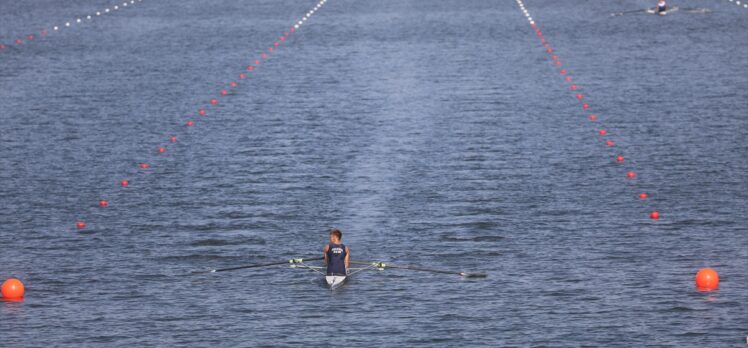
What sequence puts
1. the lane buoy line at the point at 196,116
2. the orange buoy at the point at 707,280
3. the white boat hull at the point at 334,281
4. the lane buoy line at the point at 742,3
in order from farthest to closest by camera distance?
the lane buoy line at the point at 742,3 → the lane buoy line at the point at 196,116 → the white boat hull at the point at 334,281 → the orange buoy at the point at 707,280

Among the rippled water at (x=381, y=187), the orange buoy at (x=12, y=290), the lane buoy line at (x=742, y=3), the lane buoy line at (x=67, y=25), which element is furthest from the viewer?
the lane buoy line at (x=742, y=3)

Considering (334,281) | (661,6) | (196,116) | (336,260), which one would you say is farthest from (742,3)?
(334,281)

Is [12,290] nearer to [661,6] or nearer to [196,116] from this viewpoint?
[196,116]

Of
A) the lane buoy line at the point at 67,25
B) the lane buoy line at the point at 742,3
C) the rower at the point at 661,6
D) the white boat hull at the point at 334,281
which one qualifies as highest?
the white boat hull at the point at 334,281

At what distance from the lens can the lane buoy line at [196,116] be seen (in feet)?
111

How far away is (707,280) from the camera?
83.4 feet

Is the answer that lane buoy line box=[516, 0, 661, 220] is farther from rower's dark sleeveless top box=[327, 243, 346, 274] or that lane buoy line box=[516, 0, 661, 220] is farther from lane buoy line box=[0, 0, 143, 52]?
lane buoy line box=[0, 0, 143, 52]

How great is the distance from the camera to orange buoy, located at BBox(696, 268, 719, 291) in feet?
83.3

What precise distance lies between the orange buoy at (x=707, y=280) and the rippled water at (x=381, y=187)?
0.87 ft

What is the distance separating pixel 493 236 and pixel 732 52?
3036 cm

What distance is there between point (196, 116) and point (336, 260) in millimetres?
20296

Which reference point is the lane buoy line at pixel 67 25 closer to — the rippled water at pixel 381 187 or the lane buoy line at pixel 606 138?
the rippled water at pixel 381 187

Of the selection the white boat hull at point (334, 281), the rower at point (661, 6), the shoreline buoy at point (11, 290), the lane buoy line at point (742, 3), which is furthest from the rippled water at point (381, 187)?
the lane buoy line at point (742, 3)

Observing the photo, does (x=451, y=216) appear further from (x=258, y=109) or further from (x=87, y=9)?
(x=87, y=9)
